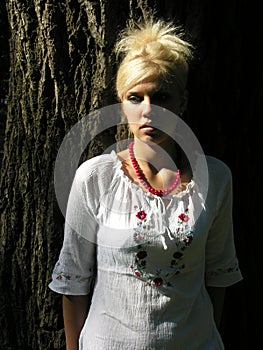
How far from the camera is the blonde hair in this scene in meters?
1.67

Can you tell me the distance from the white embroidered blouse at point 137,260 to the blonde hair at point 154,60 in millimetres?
259

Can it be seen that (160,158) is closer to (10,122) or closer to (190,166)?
(190,166)

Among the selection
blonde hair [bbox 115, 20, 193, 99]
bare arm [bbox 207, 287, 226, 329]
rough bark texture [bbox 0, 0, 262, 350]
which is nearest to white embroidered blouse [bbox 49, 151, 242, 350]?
bare arm [bbox 207, 287, 226, 329]

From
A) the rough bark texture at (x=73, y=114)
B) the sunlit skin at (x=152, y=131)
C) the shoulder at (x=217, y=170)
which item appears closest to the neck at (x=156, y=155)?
the sunlit skin at (x=152, y=131)

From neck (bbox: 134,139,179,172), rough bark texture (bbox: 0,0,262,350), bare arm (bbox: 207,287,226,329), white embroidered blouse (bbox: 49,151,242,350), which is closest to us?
white embroidered blouse (bbox: 49,151,242,350)

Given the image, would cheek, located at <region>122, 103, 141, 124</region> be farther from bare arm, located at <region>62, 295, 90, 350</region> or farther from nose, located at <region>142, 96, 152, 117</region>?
bare arm, located at <region>62, 295, 90, 350</region>

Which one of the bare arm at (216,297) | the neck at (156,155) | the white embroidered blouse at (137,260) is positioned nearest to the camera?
the white embroidered blouse at (137,260)

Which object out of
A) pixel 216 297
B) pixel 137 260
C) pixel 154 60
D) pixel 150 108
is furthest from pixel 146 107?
pixel 216 297

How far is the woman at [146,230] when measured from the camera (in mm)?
1667

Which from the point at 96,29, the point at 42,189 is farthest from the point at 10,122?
the point at 96,29

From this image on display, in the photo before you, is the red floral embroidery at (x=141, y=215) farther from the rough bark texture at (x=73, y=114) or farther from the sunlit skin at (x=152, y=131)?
the rough bark texture at (x=73, y=114)

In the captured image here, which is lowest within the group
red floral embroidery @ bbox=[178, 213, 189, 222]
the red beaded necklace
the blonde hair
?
red floral embroidery @ bbox=[178, 213, 189, 222]

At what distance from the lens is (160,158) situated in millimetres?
1782

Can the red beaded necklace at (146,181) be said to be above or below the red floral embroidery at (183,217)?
above
